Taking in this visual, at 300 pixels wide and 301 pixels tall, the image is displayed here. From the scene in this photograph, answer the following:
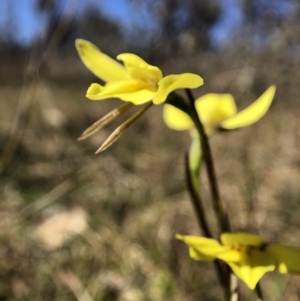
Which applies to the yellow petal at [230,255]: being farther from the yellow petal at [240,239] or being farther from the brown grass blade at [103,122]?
the brown grass blade at [103,122]

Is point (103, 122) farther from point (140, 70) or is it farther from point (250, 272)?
point (250, 272)

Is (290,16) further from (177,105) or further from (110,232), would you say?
(177,105)

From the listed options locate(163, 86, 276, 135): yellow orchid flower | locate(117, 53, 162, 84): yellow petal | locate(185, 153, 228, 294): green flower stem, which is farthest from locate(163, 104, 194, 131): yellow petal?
locate(117, 53, 162, 84): yellow petal

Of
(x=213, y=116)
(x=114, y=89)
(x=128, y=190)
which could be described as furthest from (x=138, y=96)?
(x=128, y=190)

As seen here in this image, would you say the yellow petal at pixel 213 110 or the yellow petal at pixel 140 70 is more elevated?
the yellow petal at pixel 140 70

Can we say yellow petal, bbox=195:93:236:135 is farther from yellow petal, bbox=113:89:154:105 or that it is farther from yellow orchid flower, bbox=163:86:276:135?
yellow petal, bbox=113:89:154:105

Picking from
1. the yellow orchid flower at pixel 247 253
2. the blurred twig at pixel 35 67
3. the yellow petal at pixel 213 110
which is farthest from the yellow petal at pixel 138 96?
the blurred twig at pixel 35 67
